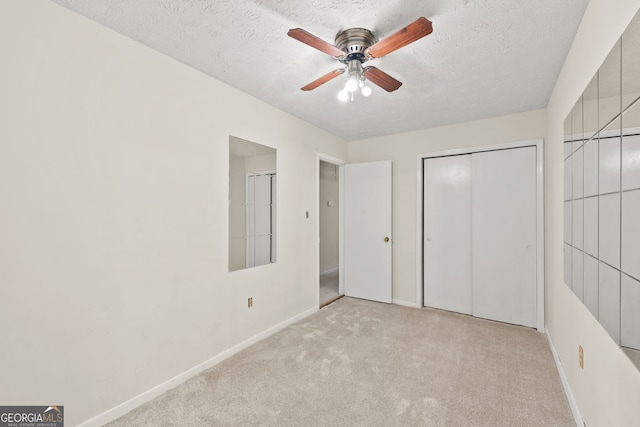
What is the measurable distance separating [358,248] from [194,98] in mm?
2970

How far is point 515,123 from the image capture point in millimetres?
3293

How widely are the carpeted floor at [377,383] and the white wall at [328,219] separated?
9.78ft

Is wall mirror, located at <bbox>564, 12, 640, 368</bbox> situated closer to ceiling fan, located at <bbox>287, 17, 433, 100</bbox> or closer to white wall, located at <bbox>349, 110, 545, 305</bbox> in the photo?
ceiling fan, located at <bbox>287, 17, 433, 100</bbox>

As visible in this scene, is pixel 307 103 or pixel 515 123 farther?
pixel 515 123

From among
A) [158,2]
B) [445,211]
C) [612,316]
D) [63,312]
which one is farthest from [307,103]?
[612,316]

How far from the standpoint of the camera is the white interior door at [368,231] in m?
4.10

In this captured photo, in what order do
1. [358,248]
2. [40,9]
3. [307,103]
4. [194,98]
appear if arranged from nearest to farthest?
[40,9], [194,98], [307,103], [358,248]

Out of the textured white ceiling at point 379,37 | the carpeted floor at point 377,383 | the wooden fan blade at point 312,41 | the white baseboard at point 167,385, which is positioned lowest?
the carpeted floor at point 377,383

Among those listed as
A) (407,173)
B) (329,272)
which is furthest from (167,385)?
(329,272)

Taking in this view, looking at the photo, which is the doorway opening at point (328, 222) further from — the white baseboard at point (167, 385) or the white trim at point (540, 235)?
the white trim at point (540, 235)

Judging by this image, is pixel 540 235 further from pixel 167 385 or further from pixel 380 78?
pixel 167 385

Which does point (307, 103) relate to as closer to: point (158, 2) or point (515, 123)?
point (158, 2)

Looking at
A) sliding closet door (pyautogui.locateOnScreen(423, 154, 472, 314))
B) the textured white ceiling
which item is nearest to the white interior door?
sliding closet door (pyautogui.locateOnScreen(423, 154, 472, 314))

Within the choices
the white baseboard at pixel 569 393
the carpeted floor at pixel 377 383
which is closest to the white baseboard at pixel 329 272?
the carpeted floor at pixel 377 383
